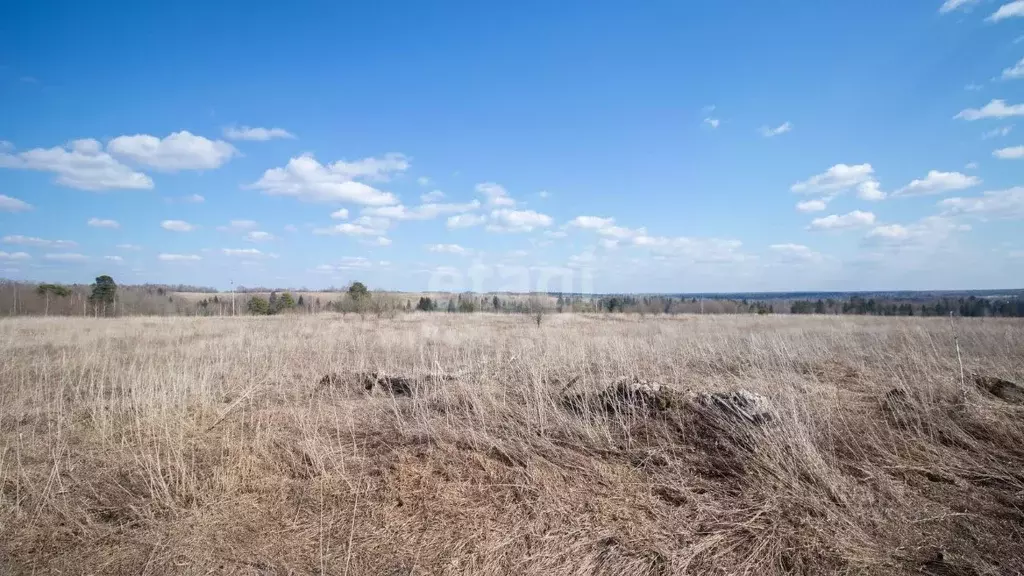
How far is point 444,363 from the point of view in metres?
11.5

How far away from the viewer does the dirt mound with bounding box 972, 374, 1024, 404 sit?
6.29 meters

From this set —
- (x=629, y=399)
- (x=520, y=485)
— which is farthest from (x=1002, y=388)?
(x=520, y=485)

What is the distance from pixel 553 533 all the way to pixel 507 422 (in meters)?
2.26

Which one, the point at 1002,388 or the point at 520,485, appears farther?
the point at 1002,388

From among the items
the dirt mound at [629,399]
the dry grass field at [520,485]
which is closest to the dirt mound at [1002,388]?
the dry grass field at [520,485]

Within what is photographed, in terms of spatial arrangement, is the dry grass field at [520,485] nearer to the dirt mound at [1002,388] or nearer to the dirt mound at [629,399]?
the dirt mound at [629,399]

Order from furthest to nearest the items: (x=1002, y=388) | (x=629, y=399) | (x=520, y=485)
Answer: (x=1002, y=388) → (x=629, y=399) → (x=520, y=485)

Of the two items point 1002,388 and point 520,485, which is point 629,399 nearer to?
point 520,485

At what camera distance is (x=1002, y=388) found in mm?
6633

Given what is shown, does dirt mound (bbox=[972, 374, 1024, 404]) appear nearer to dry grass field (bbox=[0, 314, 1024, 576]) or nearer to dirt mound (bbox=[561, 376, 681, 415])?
dry grass field (bbox=[0, 314, 1024, 576])

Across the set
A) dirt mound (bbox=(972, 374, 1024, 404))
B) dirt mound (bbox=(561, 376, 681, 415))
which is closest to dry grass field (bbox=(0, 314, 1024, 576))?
dirt mound (bbox=(561, 376, 681, 415))

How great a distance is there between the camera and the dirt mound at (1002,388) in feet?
20.6

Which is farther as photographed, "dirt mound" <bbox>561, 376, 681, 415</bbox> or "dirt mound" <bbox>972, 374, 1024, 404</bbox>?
"dirt mound" <bbox>972, 374, 1024, 404</bbox>

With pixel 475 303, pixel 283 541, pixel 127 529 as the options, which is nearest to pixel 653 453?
pixel 283 541
